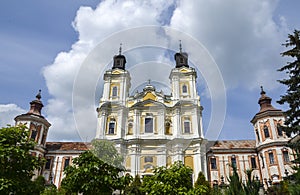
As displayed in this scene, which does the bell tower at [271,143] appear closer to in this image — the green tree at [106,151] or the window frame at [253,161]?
the window frame at [253,161]

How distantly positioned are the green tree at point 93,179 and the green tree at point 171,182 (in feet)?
7.61

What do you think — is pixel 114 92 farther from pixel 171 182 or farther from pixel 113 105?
pixel 171 182

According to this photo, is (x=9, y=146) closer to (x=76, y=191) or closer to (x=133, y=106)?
(x=76, y=191)

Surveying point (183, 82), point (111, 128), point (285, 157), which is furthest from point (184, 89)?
point (285, 157)

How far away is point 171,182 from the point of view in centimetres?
1575

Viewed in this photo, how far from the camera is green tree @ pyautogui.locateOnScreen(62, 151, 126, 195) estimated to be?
13.8 meters

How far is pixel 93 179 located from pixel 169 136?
19418 millimetres

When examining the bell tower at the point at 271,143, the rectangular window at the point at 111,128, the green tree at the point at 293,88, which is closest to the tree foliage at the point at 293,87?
the green tree at the point at 293,88

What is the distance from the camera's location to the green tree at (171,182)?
602 inches

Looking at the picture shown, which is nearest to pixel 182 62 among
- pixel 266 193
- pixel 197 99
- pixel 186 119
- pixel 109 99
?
pixel 197 99

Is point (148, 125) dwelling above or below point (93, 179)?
above

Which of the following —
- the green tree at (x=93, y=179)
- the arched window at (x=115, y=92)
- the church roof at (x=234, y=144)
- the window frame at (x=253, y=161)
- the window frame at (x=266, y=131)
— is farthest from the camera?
the arched window at (x=115, y=92)

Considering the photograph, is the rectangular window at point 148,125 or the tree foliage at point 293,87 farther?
the rectangular window at point 148,125

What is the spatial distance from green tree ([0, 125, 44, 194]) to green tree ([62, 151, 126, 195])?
6.15ft
